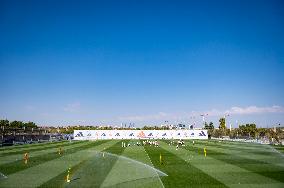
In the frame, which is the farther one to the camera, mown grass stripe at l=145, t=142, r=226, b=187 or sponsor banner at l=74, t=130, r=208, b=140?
sponsor banner at l=74, t=130, r=208, b=140

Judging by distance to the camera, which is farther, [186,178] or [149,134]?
[149,134]

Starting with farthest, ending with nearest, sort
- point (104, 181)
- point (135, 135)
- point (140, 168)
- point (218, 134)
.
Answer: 1. point (218, 134)
2. point (135, 135)
3. point (140, 168)
4. point (104, 181)

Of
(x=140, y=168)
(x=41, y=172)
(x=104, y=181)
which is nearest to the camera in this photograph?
(x=104, y=181)

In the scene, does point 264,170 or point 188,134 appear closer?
point 264,170

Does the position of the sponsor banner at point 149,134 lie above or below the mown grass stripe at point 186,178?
above

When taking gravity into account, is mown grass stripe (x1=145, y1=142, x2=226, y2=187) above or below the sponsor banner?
below

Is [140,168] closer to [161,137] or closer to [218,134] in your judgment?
[161,137]

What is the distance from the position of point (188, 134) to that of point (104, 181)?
10438 cm

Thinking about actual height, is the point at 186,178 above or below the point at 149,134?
below

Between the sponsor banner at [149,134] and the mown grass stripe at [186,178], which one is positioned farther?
the sponsor banner at [149,134]

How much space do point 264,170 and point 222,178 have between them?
6.76m

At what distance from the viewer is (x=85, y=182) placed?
2480cm

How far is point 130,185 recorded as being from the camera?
2344cm

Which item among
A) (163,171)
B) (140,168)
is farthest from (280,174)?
(140,168)
